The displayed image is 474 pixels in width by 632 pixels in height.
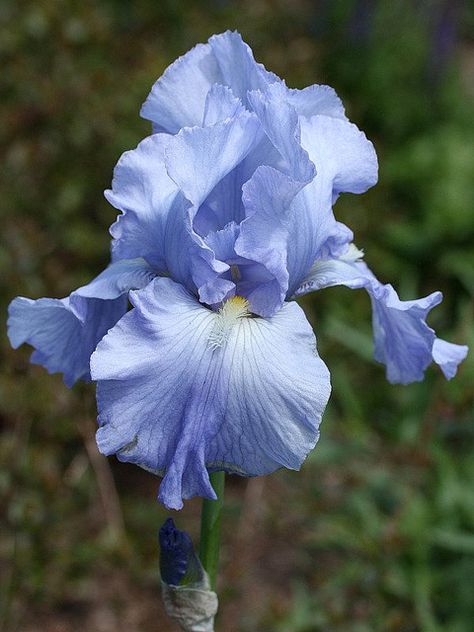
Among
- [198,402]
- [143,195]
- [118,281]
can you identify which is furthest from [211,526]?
[143,195]

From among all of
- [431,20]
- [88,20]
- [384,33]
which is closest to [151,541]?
[88,20]

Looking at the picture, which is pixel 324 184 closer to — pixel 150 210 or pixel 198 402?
pixel 150 210

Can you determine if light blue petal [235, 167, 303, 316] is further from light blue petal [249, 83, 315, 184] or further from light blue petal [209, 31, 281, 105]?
light blue petal [209, 31, 281, 105]

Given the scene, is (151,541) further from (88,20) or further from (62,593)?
(88,20)

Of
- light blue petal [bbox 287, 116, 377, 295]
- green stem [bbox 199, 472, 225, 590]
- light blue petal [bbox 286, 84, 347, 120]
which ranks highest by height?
light blue petal [bbox 286, 84, 347, 120]

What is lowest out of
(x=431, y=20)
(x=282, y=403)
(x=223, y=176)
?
(x=431, y=20)

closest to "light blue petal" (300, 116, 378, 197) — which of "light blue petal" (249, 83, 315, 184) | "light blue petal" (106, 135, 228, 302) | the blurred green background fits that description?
"light blue petal" (249, 83, 315, 184)
